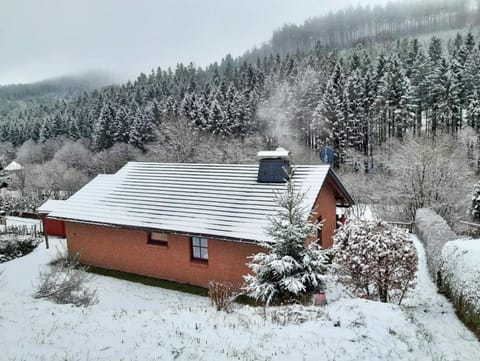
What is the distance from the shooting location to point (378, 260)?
9.56m

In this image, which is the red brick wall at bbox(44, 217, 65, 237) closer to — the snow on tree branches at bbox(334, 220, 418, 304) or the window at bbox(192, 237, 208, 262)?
the window at bbox(192, 237, 208, 262)

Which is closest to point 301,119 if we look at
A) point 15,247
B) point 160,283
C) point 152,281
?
point 15,247

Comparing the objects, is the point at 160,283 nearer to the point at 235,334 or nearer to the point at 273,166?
the point at 273,166

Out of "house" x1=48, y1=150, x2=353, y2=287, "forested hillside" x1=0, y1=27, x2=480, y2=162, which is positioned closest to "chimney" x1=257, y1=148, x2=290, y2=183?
"house" x1=48, y1=150, x2=353, y2=287

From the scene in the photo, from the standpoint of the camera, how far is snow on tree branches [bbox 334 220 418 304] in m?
9.54

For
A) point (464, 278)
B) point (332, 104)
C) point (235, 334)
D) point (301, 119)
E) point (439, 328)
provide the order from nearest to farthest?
point (235, 334), point (439, 328), point (464, 278), point (332, 104), point (301, 119)

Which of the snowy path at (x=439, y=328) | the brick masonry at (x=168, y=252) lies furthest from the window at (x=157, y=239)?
the snowy path at (x=439, y=328)

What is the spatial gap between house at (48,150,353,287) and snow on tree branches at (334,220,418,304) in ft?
11.1

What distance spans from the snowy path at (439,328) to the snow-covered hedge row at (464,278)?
27 cm

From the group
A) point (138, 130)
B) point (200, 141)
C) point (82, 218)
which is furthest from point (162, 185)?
point (138, 130)

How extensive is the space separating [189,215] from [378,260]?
7883 millimetres

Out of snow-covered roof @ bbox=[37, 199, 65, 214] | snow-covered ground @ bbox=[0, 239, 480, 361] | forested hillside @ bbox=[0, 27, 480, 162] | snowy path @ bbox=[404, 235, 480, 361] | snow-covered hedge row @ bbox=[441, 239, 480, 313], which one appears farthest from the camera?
forested hillside @ bbox=[0, 27, 480, 162]

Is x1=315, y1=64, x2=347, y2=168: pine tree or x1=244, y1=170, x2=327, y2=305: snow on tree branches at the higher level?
x1=315, y1=64, x2=347, y2=168: pine tree

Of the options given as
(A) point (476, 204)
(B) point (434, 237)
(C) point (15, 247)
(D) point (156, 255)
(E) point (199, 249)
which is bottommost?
(C) point (15, 247)
